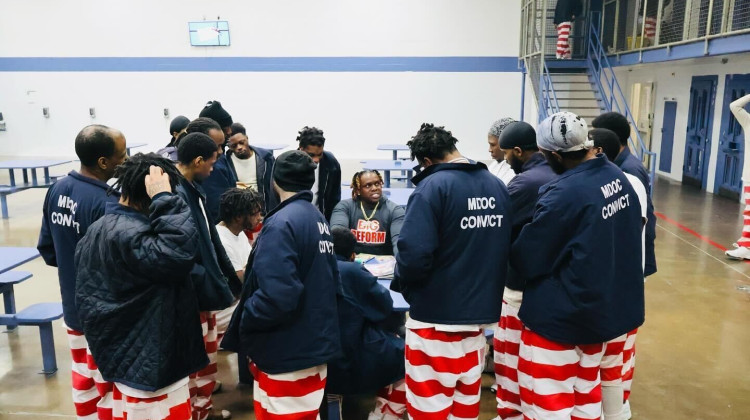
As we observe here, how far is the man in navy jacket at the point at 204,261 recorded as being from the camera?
259 cm

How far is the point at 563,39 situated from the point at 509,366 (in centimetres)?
974

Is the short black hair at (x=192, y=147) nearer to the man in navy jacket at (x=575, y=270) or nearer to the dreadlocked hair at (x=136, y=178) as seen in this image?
the dreadlocked hair at (x=136, y=178)

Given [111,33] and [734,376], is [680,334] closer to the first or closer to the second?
[734,376]

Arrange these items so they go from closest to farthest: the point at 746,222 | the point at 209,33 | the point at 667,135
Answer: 1. the point at 746,222
2. the point at 667,135
3. the point at 209,33

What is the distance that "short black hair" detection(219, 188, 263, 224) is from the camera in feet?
11.1

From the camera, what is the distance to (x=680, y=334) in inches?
184

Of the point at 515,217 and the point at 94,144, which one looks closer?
the point at 94,144

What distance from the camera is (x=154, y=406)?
2295 mm

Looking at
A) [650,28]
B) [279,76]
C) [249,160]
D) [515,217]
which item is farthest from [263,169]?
[279,76]

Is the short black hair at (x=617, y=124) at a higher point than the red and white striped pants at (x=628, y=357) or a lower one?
higher

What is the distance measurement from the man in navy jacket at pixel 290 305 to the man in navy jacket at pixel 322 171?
1613 millimetres

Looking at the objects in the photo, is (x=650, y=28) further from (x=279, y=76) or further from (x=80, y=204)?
(x=80, y=204)

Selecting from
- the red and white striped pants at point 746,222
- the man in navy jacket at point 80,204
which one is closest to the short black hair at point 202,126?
the man in navy jacket at point 80,204

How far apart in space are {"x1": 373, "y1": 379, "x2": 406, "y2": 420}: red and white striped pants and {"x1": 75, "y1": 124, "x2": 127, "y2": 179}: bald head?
1892 millimetres
